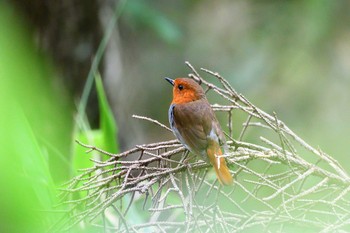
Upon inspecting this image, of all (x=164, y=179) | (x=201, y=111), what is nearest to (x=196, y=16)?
(x=201, y=111)

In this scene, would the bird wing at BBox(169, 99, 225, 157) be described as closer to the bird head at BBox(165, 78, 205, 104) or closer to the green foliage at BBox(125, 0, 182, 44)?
the bird head at BBox(165, 78, 205, 104)

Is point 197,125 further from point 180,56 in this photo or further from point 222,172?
point 180,56

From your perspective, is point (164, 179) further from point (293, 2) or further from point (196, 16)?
point (196, 16)

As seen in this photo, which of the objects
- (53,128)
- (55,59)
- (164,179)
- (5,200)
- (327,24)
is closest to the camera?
(5,200)

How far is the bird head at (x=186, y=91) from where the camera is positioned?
206 centimetres

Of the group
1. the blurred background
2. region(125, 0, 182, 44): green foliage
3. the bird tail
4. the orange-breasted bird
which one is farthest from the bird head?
region(125, 0, 182, 44): green foliage

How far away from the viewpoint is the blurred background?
4.53m

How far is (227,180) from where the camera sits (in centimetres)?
131

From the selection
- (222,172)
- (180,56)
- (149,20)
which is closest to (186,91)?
(222,172)

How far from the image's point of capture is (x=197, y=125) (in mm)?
1868

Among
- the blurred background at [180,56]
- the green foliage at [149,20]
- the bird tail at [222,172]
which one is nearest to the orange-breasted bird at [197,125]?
the bird tail at [222,172]

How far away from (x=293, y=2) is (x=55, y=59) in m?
2.56

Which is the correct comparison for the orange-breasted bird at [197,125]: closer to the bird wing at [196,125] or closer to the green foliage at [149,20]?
the bird wing at [196,125]

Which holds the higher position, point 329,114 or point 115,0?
point 115,0
